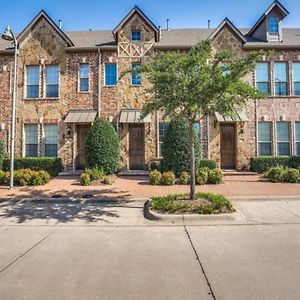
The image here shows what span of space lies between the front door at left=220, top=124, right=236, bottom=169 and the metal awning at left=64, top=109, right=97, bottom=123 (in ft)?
27.0

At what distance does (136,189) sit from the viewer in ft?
37.8

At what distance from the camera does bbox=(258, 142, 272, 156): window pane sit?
16.4 meters

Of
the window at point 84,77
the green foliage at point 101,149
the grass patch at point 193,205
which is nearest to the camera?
the grass patch at point 193,205

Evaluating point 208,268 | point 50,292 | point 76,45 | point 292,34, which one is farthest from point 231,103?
point 292,34

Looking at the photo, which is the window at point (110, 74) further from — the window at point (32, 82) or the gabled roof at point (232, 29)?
the gabled roof at point (232, 29)

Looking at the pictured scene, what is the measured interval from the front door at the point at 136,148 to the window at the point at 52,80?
17.9ft

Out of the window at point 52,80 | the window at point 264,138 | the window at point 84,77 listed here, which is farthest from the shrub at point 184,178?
the window at point 52,80

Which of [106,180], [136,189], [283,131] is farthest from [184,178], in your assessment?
[283,131]

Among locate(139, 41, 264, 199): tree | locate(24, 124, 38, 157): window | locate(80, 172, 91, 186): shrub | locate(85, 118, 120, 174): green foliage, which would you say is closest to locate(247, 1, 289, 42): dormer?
locate(139, 41, 264, 199): tree

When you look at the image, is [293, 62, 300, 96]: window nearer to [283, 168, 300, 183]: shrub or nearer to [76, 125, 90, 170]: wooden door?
[283, 168, 300, 183]: shrub

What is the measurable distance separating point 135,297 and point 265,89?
53.2ft

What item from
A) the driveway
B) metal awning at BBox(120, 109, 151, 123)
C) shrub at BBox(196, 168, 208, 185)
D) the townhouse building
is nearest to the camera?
the driveway

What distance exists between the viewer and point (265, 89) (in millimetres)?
16500

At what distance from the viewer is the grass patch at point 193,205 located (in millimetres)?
7355
